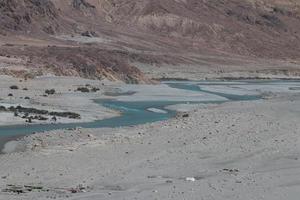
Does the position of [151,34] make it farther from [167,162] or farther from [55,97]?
[167,162]

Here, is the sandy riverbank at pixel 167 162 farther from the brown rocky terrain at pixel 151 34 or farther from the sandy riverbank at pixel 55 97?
the brown rocky terrain at pixel 151 34

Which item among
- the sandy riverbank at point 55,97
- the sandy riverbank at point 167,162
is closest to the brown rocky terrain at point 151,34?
the sandy riverbank at point 55,97

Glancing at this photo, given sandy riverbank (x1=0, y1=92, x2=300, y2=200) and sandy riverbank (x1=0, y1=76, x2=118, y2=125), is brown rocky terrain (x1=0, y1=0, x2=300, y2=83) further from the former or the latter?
sandy riverbank (x1=0, y1=92, x2=300, y2=200)

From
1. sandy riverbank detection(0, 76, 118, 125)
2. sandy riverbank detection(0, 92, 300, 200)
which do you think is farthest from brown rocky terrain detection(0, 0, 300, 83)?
sandy riverbank detection(0, 92, 300, 200)

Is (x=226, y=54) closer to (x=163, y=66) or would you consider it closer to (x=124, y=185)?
(x=163, y=66)

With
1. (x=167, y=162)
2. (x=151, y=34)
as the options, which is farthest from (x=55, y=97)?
(x=151, y=34)

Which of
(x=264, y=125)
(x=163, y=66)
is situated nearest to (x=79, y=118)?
(x=264, y=125)
